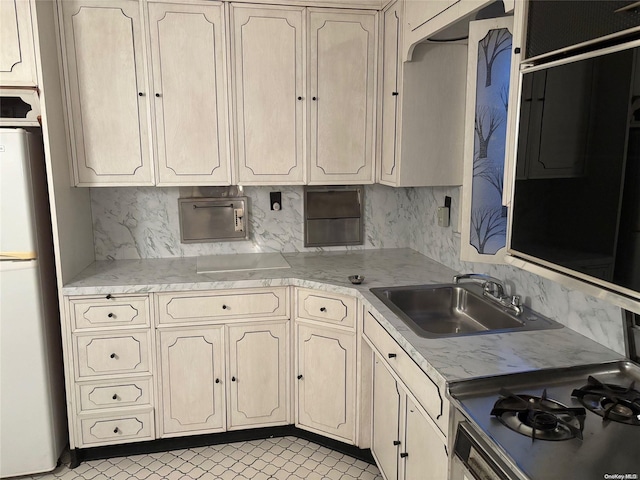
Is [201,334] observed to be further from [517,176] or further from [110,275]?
[517,176]

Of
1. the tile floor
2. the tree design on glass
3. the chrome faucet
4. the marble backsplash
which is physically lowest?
the tile floor

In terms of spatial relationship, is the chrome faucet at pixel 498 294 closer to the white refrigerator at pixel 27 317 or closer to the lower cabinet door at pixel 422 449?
the lower cabinet door at pixel 422 449

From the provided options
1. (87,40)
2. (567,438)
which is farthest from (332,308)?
(87,40)

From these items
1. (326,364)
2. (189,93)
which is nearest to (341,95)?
(189,93)

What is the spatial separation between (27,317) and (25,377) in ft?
0.98

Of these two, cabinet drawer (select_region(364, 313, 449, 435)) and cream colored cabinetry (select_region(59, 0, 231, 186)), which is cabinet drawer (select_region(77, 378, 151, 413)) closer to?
cream colored cabinetry (select_region(59, 0, 231, 186))

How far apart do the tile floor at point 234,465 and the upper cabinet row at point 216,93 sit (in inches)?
57.8

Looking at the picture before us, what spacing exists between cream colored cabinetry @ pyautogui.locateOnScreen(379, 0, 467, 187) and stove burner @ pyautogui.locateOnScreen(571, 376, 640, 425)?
1.35m

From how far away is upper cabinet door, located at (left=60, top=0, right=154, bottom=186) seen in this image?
7.88 feet

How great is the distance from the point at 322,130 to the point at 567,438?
1997mm

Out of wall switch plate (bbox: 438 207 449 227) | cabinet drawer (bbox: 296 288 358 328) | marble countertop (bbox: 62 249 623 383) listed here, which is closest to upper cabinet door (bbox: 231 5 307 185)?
marble countertop (bbox: 62 249 623 383)

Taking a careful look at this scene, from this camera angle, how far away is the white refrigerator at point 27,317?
2.16 metres

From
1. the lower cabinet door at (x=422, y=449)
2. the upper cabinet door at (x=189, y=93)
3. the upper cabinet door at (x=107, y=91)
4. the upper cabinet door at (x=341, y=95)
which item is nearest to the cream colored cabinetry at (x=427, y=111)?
the upper cabinet door at (x=341, y=95)

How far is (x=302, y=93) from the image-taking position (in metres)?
2.65
